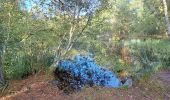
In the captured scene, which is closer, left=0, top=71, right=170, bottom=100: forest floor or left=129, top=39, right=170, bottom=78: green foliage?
left=0, top=71, right=170, bottom=100: forest floor

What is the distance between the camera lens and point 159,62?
15812 mm

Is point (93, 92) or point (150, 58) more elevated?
point (150, 58)

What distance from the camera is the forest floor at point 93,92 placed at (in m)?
10.9

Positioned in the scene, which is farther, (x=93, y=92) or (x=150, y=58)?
(x=150, y=58)

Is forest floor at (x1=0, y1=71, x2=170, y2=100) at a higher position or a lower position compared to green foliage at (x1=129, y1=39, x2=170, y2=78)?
lower

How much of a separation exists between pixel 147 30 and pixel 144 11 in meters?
1.96

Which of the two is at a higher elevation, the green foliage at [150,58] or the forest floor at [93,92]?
the green foliage at [150,58]

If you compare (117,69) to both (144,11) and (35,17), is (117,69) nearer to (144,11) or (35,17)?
(35,17)

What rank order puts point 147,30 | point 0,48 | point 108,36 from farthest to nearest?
point 108,36 < point 147,30 < point 0,48

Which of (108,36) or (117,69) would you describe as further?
(108,36)

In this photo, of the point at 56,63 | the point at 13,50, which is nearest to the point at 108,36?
the point at 56,63

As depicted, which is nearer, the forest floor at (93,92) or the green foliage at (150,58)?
the forest floor at (93,92)

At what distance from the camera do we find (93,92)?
37.8 ft

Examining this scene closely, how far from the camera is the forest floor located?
10891 mm
